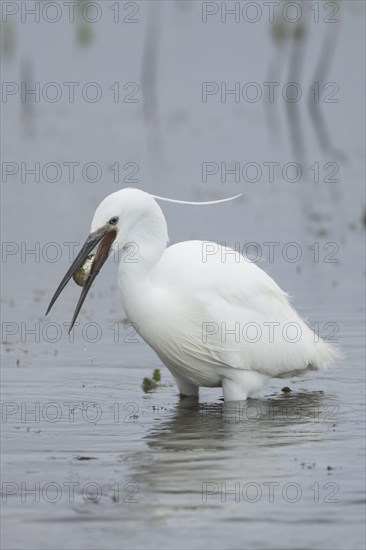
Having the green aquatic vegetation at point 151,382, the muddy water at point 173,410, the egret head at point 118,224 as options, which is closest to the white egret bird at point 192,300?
the egret head at point 118,224

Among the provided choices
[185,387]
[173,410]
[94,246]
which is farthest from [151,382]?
[94,246]

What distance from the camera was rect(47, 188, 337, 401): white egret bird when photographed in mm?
9781

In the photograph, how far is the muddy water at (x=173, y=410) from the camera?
24.7 feet

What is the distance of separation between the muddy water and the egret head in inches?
46.2

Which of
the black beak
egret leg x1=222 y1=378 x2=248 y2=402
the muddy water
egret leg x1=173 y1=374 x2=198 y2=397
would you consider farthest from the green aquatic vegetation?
the black beak

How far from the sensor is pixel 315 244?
1731 centimetres

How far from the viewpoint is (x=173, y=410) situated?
10273 mm

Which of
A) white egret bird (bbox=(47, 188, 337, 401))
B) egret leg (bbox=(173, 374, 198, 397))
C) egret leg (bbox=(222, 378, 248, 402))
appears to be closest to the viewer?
white egret bird (bbox=(47, 188, 337, 401))

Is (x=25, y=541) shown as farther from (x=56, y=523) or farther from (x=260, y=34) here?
(x=260, y=34)

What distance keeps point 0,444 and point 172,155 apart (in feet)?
61.5

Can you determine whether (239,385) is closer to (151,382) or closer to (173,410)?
(173,410)

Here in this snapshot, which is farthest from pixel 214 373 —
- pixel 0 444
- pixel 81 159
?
pixel 81 159

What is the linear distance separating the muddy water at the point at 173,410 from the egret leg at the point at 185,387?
88 mm

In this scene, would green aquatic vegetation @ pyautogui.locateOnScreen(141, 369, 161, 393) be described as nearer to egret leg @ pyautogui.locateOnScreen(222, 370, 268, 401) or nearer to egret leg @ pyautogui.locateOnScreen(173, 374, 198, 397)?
egret leg @ pyautogui.locateOnScreen(173, 374, 198, 397)
